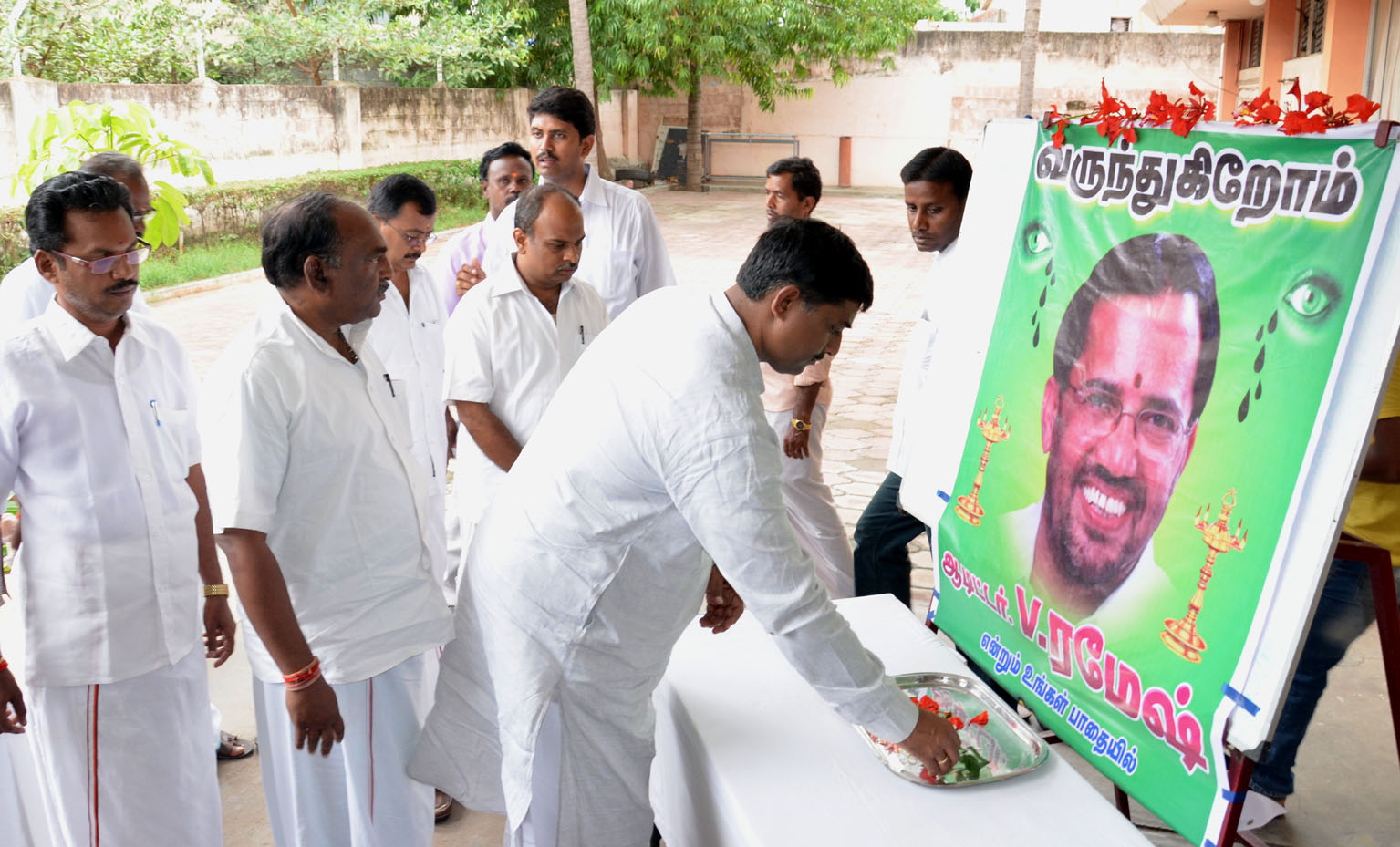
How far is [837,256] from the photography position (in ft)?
6.08

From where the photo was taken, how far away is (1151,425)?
2262mm

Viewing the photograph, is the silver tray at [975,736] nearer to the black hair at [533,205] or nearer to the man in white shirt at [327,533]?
the man in white shirt at [327,533]

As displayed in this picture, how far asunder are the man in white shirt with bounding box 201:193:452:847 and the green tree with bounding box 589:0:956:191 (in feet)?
57.1

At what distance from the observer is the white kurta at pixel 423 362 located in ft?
11.0

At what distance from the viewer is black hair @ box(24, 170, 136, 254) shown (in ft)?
7.50

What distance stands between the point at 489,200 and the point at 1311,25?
664cm

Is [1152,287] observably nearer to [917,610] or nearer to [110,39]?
[917,610]

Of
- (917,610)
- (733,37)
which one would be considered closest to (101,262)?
(917,610)

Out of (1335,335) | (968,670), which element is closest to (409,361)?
(968,670)

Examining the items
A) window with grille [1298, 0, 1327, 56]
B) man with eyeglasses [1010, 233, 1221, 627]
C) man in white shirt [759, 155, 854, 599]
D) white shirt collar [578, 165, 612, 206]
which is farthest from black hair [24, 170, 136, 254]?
window with grille [1298, 0, 1327, 56]

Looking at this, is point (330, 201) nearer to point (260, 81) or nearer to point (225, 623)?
point (225, 623)

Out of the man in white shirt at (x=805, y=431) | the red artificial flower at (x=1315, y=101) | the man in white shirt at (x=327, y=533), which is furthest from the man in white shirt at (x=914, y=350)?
the man in white shirt at (x=327, y=533)

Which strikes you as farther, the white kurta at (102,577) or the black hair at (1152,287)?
the white kurta at (102,577)

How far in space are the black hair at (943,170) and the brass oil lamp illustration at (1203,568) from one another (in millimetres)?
1645
